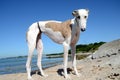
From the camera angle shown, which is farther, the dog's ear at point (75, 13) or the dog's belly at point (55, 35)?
the dog's belly at point (55, 35)

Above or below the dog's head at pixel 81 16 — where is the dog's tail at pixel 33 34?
below

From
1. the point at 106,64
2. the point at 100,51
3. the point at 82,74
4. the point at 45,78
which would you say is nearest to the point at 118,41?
the point at 100,51

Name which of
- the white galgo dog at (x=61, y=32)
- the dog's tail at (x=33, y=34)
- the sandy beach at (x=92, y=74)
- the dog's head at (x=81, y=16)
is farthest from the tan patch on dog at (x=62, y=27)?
the sandy beach at (x=92, y=74)

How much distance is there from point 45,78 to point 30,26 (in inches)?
102

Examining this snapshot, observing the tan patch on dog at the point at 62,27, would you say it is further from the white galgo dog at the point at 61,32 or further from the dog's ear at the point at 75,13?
the dog's ear at the point at 75,13

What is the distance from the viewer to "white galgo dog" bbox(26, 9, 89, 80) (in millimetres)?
9750

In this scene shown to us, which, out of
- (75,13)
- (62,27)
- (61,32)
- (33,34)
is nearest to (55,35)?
(61,32)

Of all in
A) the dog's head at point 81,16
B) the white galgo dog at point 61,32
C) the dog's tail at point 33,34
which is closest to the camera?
the dog's head at point 81,16

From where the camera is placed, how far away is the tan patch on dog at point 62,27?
10461 millimetres

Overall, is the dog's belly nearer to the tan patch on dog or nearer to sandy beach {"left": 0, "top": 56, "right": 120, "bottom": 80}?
the tan patch on dog

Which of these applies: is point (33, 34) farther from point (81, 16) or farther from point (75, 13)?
point (81, 16)

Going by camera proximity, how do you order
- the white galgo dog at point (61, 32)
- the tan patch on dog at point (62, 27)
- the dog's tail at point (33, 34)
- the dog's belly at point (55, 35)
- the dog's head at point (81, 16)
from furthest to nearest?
the dog's tail at point (33, 34)
the dog's belly at point (55, 35)
the tan patch on dog at point (62, 27)
the white galgo dog at point (61, 32)
the dog's head at point (81, 16)

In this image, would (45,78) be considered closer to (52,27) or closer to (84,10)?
(52,27)

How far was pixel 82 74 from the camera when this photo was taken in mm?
11094
